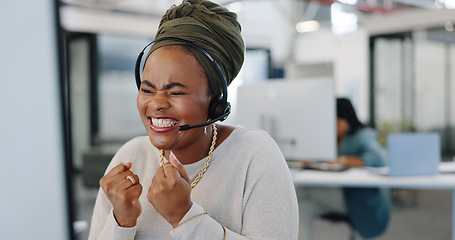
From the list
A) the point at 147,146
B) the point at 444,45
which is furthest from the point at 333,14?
the point at 147,146

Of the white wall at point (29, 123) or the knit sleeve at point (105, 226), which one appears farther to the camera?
the white wall at point (29, 123)

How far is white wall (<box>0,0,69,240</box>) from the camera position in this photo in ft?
6.52

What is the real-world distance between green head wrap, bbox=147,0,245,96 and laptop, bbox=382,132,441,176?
2.01 m

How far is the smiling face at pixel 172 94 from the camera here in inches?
31.3

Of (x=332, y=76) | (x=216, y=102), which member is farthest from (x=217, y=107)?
(x=332, y=76)

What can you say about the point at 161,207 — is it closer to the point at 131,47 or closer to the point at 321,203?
the point at 321,203

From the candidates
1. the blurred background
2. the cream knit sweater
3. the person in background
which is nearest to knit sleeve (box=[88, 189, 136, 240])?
the cream knit sweater

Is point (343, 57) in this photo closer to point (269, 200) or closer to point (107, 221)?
point (269, 200)

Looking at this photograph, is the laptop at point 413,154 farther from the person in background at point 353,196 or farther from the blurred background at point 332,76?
the blurred background at point 332,76

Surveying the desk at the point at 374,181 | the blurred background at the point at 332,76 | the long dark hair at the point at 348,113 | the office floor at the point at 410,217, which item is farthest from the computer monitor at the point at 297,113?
the blurred background at the point at 332,76

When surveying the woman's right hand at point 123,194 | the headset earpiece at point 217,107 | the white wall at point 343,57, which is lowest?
the woman's right hand at point 123,194

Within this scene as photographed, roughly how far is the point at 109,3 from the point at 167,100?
5408 mm

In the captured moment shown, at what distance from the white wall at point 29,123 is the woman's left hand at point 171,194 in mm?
1581

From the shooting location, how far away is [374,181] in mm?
2635
